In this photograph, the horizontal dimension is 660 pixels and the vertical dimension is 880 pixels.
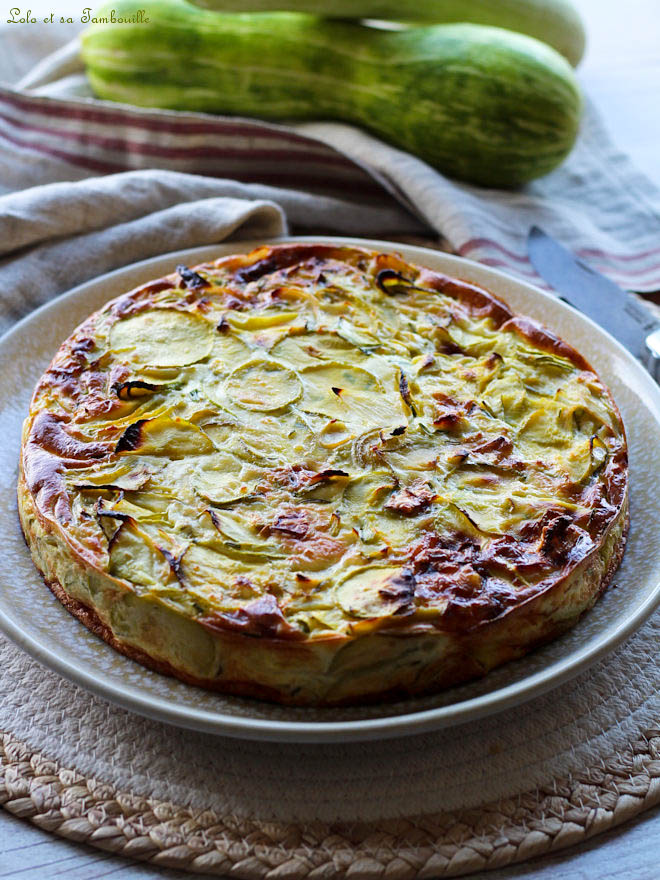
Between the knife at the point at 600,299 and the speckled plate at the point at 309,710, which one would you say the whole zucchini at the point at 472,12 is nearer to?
the knife at the point at 600,299

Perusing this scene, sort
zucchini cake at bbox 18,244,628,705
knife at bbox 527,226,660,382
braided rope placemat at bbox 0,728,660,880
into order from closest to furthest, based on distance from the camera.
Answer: braided rope placemat at bbox 0,728,660,880 < zucchini cake at bbox 18,244,628,705 < knife at bbox 527,226,660,382

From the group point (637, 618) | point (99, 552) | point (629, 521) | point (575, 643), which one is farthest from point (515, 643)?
point (99, 552)

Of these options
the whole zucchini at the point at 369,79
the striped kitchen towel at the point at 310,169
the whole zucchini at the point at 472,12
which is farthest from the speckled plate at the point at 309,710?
the whole zucchini at the point at 472,12

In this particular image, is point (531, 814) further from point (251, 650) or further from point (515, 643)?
point (251, 650)

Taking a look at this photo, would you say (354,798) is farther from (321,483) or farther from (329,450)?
(329,450)

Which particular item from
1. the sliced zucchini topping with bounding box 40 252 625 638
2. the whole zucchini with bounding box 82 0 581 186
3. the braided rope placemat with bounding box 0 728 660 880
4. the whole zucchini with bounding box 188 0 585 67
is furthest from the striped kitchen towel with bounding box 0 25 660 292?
the braided rope placemat with bounding box 0 728 660 880

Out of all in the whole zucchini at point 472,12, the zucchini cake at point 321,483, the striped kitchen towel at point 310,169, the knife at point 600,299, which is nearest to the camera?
the zucchini cake at point 321,483

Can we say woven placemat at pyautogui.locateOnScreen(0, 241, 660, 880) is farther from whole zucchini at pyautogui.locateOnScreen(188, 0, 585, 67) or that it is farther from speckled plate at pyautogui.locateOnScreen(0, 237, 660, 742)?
whole zucchini at pyautogui.locateOnScreen(188, 0, 585, 67)
